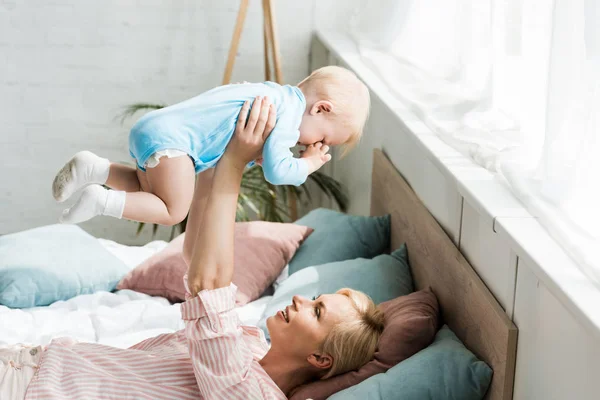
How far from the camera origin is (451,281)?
77.3 inches

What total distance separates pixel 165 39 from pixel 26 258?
1.64 meters

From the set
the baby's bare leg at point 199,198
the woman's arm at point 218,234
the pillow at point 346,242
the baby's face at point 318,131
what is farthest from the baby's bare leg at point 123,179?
the pillow at point 346,242

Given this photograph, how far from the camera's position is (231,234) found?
63.9 inches

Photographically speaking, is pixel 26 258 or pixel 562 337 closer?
pixel 562 337

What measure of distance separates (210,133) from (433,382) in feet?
2.33

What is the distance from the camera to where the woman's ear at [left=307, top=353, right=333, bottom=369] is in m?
1.79

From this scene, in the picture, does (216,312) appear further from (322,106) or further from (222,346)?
(322,106)

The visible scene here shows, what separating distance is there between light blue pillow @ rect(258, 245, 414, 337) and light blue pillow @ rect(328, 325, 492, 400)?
1.62ft

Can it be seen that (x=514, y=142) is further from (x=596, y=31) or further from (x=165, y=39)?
(x=165, y=39)

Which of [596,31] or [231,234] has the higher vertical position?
[596,31]

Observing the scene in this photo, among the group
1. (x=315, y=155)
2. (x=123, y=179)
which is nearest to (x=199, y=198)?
(x=123, y=179)

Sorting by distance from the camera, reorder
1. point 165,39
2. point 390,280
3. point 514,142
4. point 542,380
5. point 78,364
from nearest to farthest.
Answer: point 542,380
point 78,364
point 514,142
point 390,280
point 165,39

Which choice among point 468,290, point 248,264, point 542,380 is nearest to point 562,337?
point 542,380

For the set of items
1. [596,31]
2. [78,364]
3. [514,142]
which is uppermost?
[596,31]
